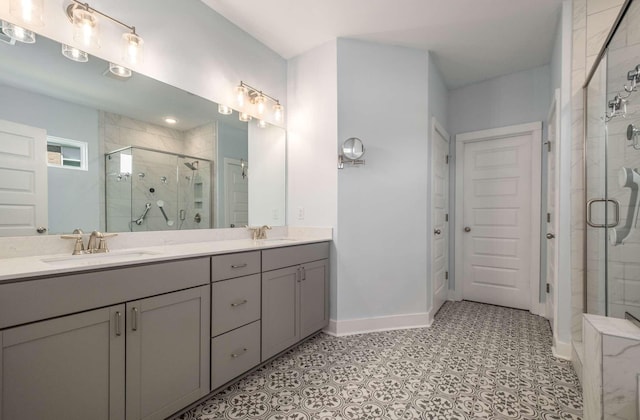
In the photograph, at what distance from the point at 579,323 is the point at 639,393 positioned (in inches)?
47.4

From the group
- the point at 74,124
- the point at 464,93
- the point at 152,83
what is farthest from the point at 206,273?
the point at 464,93

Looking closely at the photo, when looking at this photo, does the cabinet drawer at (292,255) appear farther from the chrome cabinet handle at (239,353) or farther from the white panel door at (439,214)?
the white panel door at (439,214)

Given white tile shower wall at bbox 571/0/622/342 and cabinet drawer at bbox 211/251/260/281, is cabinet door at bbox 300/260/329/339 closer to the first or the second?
cabinet drawer at bbox 211/251/260/281

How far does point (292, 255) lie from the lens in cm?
219

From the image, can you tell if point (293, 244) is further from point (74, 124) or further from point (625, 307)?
point (625, 307)

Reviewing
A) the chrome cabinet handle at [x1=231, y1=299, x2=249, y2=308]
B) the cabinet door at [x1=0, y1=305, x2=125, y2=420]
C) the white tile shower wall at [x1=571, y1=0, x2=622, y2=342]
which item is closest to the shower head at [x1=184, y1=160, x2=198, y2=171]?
the chrome cabinet handle at [x1=231, y1=299, x2=249, y2=308]

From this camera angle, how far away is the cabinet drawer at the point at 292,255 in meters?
1.99

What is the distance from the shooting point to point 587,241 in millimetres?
2016

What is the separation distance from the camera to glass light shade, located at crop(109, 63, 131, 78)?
66.6 inches

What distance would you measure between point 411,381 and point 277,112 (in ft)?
8.16

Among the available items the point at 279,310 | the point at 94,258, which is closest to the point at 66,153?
the point at 94,258

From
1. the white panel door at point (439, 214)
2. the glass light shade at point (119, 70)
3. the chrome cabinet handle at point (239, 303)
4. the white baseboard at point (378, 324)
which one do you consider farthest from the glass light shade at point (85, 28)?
the white panel door at point (439, 214)

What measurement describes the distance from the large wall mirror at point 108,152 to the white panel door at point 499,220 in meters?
2.69

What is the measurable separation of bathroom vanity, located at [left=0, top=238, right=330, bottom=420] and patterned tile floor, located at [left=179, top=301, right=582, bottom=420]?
200 millimetres
